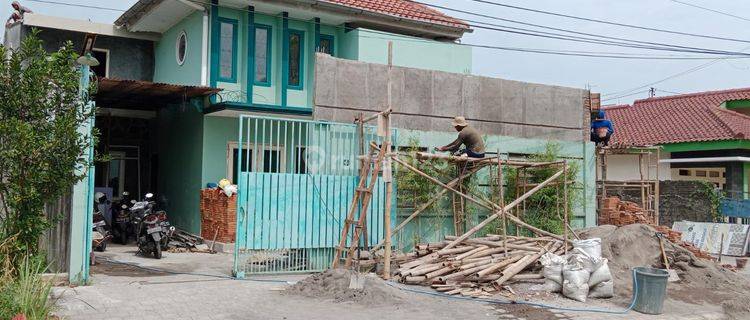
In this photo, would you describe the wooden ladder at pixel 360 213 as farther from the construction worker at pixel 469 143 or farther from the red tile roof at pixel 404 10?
the red tile roof at pixel 404 10

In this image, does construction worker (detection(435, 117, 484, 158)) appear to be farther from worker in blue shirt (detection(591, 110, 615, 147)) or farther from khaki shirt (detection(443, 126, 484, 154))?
worker in blue shirt (detection(591, 110, 615, 147))

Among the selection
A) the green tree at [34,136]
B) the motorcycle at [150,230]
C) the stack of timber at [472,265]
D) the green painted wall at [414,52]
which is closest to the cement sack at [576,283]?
the stack of timber at [472,265]

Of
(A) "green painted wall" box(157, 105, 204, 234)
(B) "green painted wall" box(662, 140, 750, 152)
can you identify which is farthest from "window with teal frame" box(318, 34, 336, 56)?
(B) "green painted wall" box(662, 140, 750, 152)

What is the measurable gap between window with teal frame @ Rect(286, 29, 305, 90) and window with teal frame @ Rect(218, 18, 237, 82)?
56.0 inches

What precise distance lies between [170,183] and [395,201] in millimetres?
8098

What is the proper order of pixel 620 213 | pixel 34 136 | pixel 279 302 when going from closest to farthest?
pixel 34 136, pixel 279 302, pixel 620 213

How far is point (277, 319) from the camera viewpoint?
753 centimetres

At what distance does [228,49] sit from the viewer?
1518 centimetres

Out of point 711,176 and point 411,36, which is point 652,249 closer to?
point 411,36

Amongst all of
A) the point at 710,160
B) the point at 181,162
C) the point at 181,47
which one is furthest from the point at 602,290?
the point at 710,160

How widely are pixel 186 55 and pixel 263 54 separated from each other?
1986 mm

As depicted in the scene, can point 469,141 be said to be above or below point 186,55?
below

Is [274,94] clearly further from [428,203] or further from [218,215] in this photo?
[428,203]

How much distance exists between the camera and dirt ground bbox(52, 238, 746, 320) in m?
7.72
